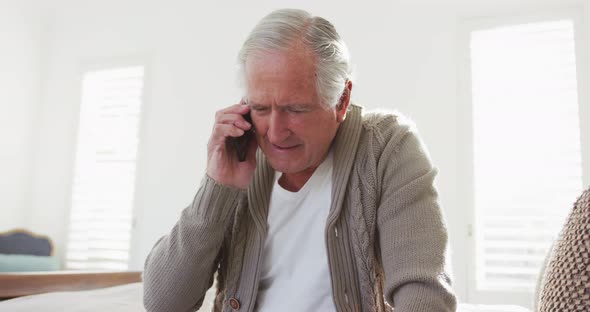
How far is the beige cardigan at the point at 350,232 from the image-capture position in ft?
3.36

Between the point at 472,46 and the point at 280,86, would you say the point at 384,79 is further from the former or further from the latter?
the point at 280,86

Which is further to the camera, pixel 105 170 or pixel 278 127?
pixel 105 170

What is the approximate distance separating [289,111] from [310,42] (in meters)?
0.14

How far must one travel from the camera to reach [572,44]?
3.10m

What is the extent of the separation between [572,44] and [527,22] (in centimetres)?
27

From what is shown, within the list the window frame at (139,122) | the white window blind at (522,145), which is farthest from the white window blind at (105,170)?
the white window blind at (522,145)

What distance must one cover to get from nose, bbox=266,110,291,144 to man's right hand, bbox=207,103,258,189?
0.24 ft

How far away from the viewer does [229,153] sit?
3.98 feet

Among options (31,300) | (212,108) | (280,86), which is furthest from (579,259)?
(212,108)

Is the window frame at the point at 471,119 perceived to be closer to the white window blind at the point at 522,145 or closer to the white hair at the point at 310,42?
the white window blind at the point at 522,145

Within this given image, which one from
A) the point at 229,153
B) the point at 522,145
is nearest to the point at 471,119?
the point at 522,145

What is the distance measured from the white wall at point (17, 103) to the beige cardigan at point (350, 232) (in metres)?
3.88

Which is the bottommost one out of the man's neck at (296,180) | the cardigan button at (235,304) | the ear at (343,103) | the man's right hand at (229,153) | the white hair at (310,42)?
the cardigan button at (235,304)

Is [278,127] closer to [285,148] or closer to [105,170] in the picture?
[285,148]
